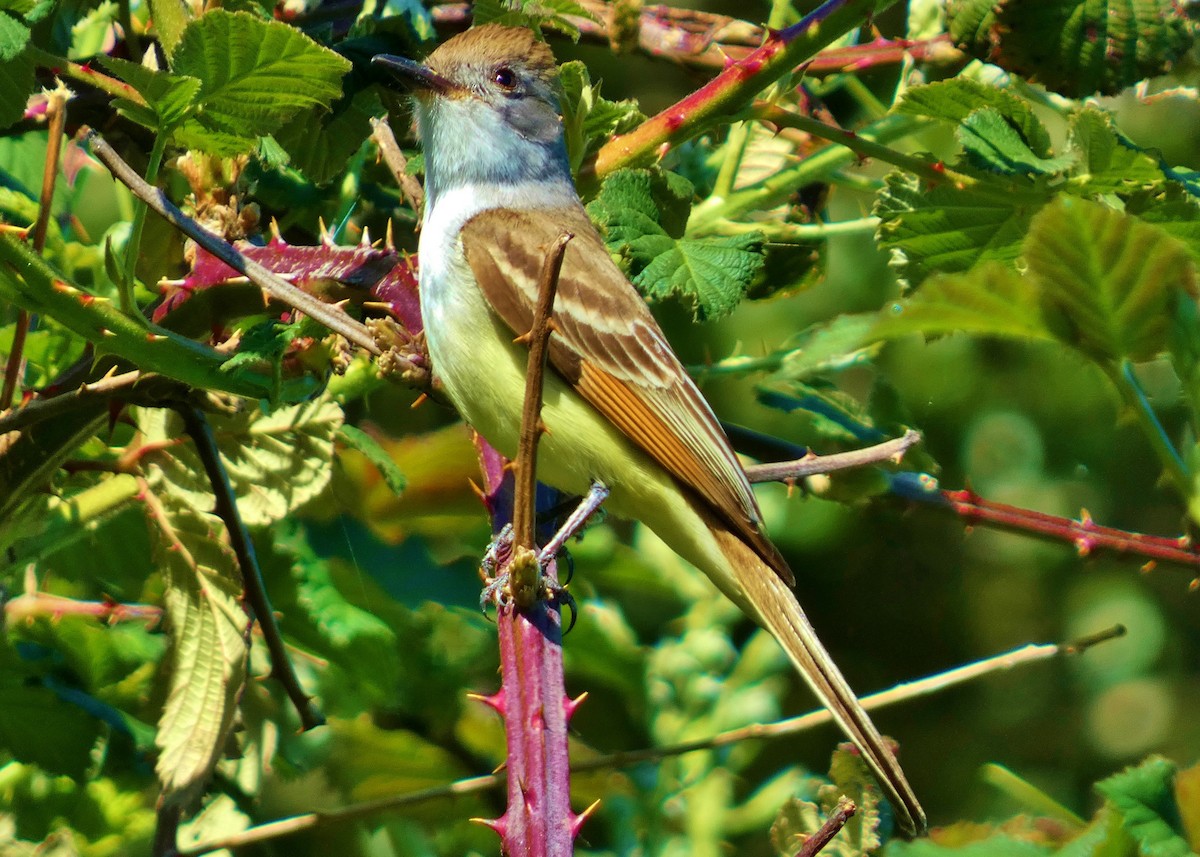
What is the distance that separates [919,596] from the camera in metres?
5.53

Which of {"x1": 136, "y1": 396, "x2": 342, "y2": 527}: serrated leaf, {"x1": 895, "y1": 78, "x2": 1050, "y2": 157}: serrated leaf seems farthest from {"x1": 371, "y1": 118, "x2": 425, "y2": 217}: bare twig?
{"x1": 895, "y1": 78, "x2": 1050, "y2": 157}: serrated leaf

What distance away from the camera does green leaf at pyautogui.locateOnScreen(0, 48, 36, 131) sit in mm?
2311

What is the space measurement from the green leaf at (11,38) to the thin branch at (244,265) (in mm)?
174

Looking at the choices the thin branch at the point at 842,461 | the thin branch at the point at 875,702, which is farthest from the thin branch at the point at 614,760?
the thin branch at the point at 842,461

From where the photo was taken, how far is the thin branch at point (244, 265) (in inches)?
77.6

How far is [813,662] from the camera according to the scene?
109 inches

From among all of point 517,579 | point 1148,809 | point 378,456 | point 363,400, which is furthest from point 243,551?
point 1148,809

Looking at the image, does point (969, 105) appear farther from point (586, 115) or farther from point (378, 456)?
point (378, 456)

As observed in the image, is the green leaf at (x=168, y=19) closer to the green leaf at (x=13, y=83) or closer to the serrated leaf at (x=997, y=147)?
the green leaf at (x=13, y=83)

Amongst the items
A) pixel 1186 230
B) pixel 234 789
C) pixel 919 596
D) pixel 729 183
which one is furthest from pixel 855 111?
pixel 234 789

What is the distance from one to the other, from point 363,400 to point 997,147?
1467 millimetres

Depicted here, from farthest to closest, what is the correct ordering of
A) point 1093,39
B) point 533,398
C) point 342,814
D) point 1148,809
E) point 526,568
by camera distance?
1. point 342,814
2. point 1093,39
3. point 1148,809
4. point 526,568
5. point 533,398

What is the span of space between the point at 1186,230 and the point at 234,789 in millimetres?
2265

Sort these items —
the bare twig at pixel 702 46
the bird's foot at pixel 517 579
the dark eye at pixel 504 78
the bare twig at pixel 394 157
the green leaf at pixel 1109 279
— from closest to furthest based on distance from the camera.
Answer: the green leaf at pixel 1109 279
the bird's foot at pixel 517 579
the bare twig at pixel 394 157
the bare twig at pixel 702 46
the dark eye at pixel 504 78
